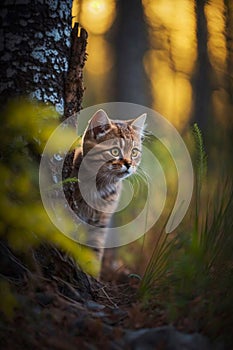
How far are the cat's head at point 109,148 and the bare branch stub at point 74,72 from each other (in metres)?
0.78

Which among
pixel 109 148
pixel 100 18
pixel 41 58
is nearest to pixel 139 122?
pixel 109 148

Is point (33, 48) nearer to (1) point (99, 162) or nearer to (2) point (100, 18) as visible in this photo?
(1) point (99, 162)

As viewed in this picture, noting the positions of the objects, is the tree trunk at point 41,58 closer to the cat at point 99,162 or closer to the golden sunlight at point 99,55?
the cat at point 99,162

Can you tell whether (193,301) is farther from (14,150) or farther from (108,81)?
(108,81)

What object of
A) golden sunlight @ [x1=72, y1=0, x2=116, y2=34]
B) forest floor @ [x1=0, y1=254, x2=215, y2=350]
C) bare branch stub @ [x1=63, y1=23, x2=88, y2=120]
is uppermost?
golden sunlight @ [x1=72, y1=0, x2=116, y2=34]

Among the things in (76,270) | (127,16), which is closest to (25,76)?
(76,270)

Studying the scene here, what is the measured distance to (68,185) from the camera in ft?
7.99

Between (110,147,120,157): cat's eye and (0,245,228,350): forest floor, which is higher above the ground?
(110,147,120,157): cat's eye

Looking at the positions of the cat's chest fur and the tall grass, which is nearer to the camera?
the tall grass

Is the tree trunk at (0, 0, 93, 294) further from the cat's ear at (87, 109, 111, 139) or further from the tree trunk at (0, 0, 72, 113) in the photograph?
the cat's ear at (87, 109, 111, 139)

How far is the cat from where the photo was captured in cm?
321

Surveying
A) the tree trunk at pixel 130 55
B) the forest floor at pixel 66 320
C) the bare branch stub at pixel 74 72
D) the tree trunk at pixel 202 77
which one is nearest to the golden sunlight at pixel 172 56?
the tree trunk at pixel 202 77

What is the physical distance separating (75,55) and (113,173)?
1.16 metres

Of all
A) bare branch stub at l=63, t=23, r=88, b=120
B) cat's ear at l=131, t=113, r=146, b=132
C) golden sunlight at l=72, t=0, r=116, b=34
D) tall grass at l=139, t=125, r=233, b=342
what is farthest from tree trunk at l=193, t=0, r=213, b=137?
tall grass at l=139, t=125, r=233, b=342
